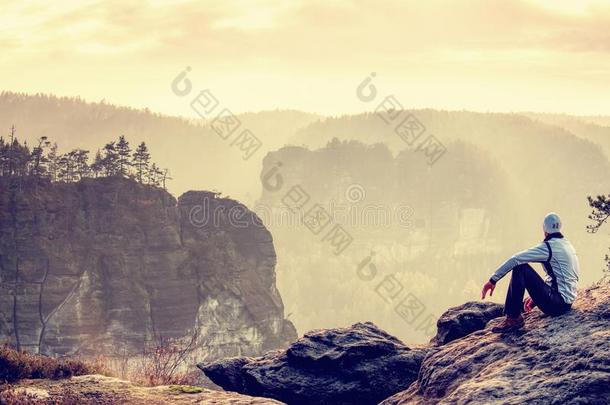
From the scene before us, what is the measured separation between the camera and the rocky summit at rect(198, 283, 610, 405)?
15633 mm

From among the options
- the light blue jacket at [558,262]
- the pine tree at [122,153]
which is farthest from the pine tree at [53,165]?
the light blue jacket at [558,262]

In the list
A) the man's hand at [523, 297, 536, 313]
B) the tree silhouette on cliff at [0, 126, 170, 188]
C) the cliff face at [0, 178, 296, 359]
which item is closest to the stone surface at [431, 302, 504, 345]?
the man's hand at [523, 297, 536, 313]

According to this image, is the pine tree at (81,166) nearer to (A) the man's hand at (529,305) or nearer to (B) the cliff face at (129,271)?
(B) the cliff face at (129,271)

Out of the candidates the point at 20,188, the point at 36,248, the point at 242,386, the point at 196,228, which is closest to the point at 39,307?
the point at 36,248

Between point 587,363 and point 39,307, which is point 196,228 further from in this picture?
point 587,363

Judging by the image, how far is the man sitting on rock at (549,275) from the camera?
1734cm

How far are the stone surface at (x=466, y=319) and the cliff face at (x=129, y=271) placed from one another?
3518 inches

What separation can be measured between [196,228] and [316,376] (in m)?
107

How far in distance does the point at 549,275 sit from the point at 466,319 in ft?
13.3

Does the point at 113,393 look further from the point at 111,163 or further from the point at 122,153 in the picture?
the point at 111,163

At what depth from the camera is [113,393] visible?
19312mm

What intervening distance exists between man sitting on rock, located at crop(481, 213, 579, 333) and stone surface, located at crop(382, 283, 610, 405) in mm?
338

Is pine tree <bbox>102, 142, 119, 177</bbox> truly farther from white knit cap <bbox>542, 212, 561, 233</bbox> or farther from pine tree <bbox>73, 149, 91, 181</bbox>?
white knit cap <bbox>542, 212, 561, 233</bbox>

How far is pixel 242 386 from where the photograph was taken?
22203 millimetres
